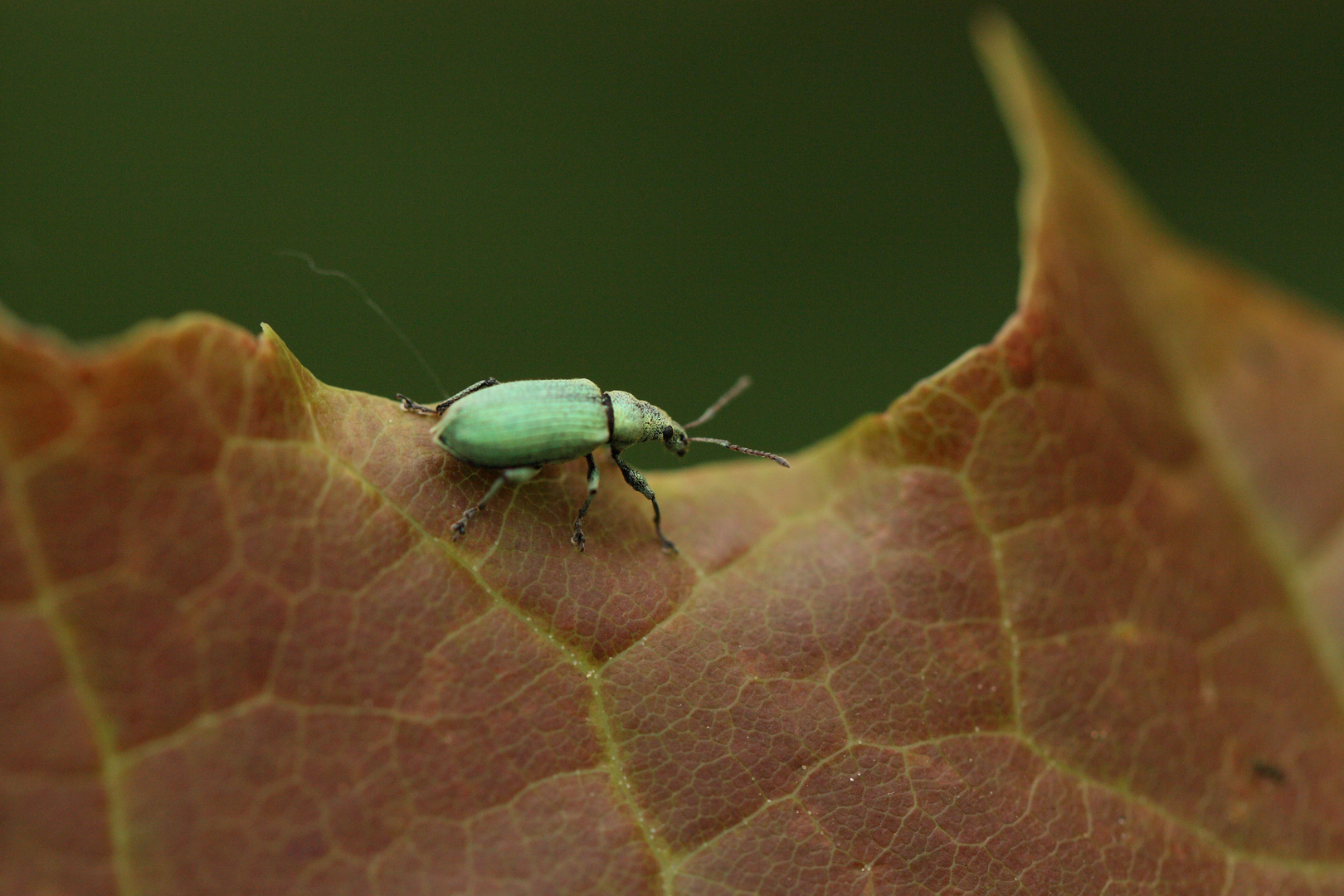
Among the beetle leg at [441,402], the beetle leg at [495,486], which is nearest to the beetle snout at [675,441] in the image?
the beetle leg at [441,402]

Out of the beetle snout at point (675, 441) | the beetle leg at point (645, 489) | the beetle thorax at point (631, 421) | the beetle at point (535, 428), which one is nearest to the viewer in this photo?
the beetle at point (535, 428)

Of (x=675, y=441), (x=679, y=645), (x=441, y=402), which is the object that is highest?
(x=441, y=402)

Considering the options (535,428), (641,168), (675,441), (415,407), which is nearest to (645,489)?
(535,428)

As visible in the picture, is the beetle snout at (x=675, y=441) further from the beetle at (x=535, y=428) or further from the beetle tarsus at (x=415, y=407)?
the beetle tarsus at (x=415, y=407)

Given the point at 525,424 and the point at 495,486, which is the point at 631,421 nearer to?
the point at 525,424

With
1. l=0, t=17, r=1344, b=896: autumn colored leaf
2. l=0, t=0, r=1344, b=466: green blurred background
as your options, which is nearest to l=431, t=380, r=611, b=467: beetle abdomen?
l=0, t=17, r=1344, b=896: autumn colored leaf

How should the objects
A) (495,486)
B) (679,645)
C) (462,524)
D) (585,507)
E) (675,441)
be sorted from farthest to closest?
(675,441)
(585,507)
(495,486)
(679,645)
(462,524)

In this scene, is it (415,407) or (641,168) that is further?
(641,168)
